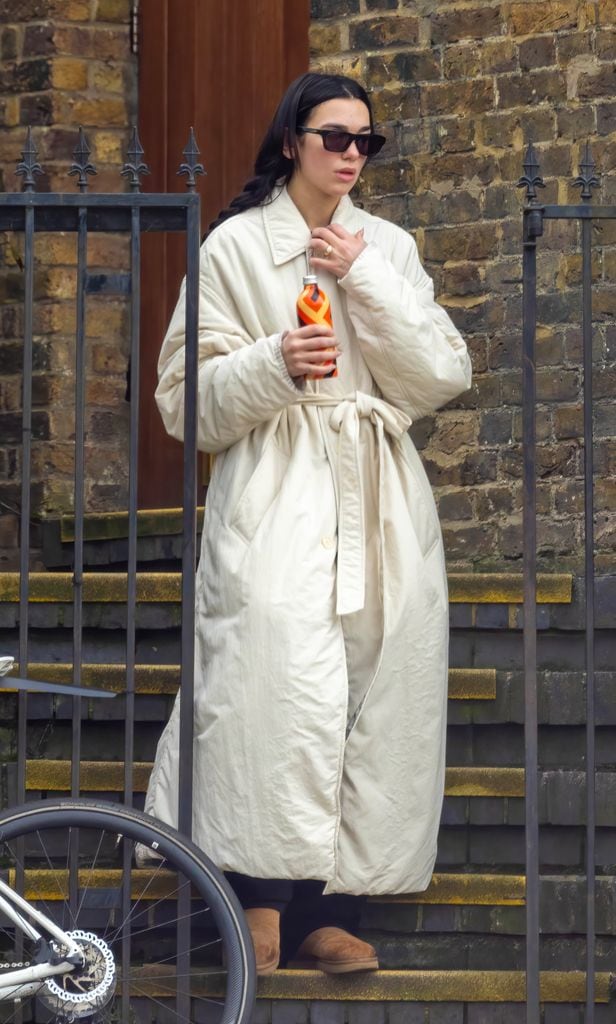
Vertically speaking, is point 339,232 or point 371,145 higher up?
point 371,145

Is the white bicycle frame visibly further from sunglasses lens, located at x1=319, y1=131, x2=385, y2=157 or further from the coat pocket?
sunglasses lens, located at x1=319, y1=131, x2=385, y2=157

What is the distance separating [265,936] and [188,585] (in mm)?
772

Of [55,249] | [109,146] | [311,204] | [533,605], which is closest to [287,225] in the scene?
[311,204]

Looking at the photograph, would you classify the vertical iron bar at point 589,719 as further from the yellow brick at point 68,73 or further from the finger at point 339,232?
the yellow brick at point 68,73

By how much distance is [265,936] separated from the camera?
4312 millimetres

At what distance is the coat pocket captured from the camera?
4.40 meters

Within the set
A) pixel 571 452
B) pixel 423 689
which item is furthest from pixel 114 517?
pixel 423 689

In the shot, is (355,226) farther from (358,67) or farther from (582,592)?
(358,67)

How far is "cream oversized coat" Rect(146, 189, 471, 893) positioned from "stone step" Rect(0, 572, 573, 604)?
112 centimetres

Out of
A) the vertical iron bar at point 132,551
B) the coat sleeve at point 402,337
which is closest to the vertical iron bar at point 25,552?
the vertical iron bar at point 132,551

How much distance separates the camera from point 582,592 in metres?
5.67

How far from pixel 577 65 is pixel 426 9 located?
1.98 ft

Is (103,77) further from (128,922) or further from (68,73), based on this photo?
(128,922)

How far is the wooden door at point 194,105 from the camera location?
734cm
